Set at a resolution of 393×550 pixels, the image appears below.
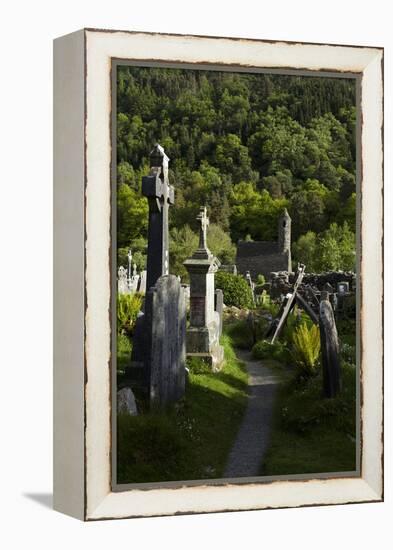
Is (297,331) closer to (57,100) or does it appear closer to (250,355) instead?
(250,355)

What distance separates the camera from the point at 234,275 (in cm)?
1104

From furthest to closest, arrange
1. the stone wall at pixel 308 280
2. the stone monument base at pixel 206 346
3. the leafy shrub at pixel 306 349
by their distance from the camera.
Result: the stone wall at pixel 308 280, the leafy shrub at pixel 306 349, the stone monument base at pixel 206 346

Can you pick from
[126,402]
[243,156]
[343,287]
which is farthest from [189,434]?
[243,156]

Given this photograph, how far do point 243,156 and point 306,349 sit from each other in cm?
183

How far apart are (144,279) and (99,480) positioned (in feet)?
5.81

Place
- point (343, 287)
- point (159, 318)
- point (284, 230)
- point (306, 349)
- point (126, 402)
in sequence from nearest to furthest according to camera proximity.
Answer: point (126, 402)
point (159, 318)
point (284, 230)
point (306, 349)
point (343, 287)

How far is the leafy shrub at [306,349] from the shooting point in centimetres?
1095

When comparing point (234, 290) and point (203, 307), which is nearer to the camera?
point (203, 307)

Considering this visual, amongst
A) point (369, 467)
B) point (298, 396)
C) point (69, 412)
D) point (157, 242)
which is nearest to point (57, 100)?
point (157, 242)

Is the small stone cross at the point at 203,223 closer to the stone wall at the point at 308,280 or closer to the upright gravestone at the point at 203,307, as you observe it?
the upright gravestone at the point at 203,307

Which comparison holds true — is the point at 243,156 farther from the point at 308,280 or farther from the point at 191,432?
the point at 191,432

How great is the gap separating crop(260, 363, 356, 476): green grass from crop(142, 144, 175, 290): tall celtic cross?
1.58 meters

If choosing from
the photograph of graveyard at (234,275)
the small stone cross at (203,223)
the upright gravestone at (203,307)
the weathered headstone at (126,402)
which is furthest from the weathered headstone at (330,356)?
the weathered headstone at (126,402)

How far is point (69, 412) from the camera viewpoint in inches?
393
